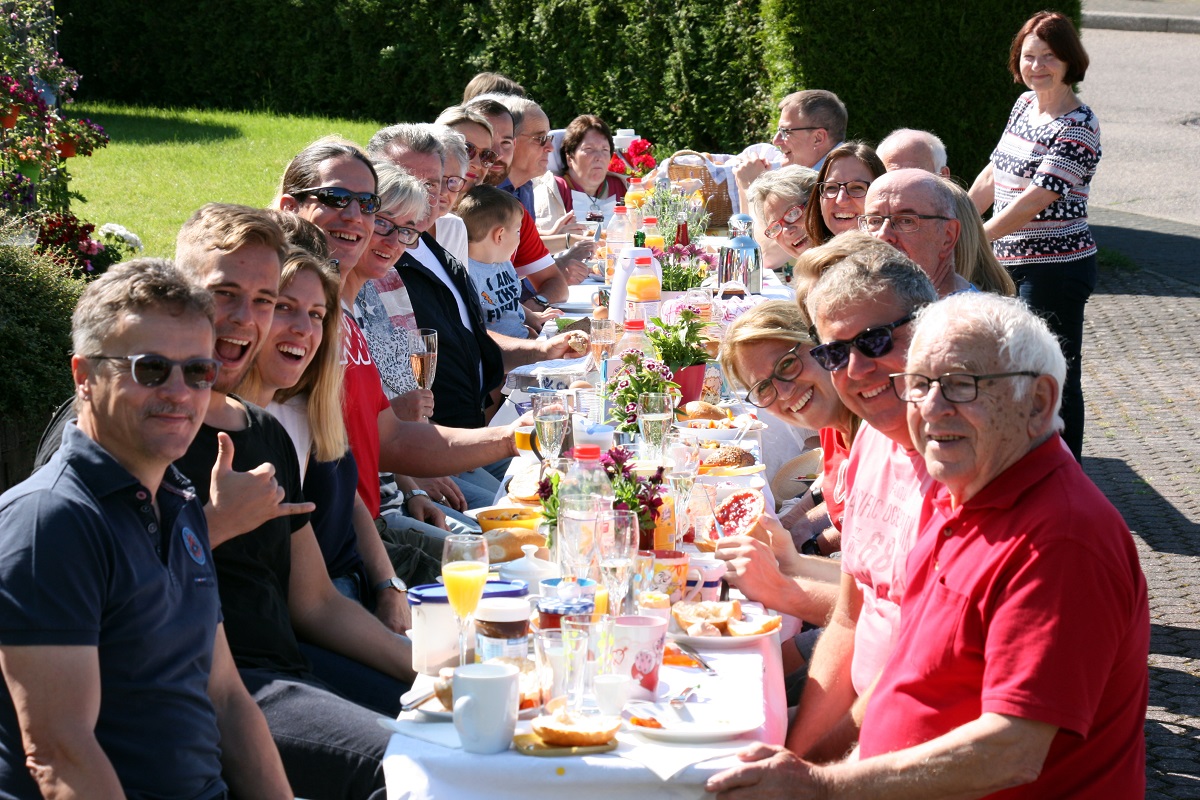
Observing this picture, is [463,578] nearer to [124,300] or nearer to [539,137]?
[124,300]

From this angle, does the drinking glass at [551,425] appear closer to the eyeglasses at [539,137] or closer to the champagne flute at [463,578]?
the champagne flute at [463,578]

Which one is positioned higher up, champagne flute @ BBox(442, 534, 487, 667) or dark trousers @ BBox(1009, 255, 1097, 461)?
champagne flute @ BBox(442, 534, 487, 667)

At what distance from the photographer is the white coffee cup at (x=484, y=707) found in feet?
7.00

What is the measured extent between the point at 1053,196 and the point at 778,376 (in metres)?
3.31

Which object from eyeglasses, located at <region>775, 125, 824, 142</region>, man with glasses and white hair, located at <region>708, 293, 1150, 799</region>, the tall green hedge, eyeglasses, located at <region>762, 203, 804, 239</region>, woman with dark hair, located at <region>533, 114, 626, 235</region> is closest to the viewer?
man with glasses and white hair, located at <region>708, 293, 1150, 799</region>

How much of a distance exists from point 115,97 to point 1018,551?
814 inches

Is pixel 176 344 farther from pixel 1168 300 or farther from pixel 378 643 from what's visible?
pixel 1168 300

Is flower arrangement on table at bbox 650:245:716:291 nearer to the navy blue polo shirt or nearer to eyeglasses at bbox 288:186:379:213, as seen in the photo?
eyeglasses at bbox 288:186:379:213

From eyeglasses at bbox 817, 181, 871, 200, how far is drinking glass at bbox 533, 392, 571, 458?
2.54 meters

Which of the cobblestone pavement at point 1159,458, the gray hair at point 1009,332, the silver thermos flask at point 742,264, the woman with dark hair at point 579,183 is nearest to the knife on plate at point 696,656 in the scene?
the gray hair at point 1009,332

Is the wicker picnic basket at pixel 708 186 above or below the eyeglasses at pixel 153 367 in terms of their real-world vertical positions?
below

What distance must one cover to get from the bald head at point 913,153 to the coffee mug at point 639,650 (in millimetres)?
3936

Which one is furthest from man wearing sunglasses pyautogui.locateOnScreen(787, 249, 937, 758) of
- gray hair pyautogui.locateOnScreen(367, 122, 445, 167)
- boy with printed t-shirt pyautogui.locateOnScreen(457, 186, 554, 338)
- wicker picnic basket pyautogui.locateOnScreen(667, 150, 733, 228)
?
wicker picnic basket pyautogui.locateOnScreen(667, 150, 733, 228)

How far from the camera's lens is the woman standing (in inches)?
248
